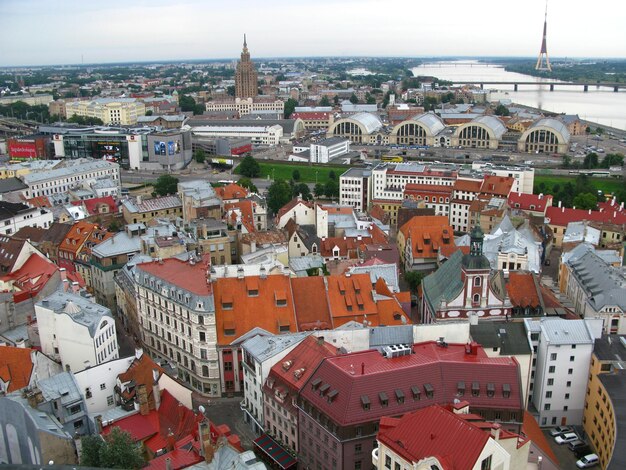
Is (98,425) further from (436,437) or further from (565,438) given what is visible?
(565,438)

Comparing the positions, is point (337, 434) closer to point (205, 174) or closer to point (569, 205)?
point (569, 205)

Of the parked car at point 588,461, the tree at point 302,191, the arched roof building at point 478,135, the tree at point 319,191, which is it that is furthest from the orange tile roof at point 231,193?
the arched roof building at point 478,135

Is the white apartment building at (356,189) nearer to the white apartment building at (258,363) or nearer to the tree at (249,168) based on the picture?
the tree at (249,168)

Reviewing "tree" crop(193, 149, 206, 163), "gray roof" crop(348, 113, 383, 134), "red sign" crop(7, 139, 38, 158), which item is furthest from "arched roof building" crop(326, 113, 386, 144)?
"red sign" crop(7, 139, 38, 158)

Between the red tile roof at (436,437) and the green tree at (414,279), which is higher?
the red tile roof at (436,437)

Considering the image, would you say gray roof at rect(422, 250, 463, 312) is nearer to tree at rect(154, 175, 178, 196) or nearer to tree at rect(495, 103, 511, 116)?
tree at rect(154, 175, 178, 196)

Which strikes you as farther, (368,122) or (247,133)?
(368,122)

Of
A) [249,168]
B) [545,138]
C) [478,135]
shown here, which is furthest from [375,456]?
[478,135]
